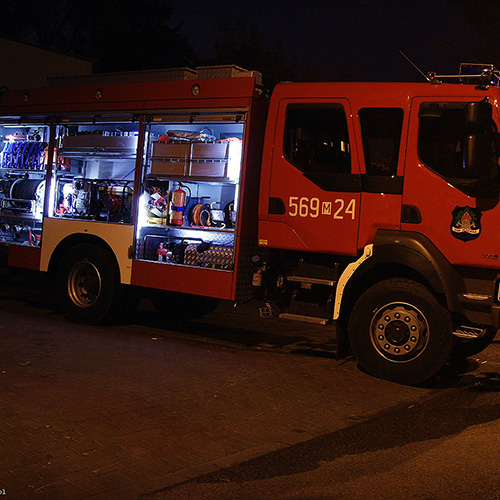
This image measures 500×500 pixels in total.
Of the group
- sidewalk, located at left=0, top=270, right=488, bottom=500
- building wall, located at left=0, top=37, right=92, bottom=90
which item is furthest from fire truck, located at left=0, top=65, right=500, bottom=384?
building wall, located at left=0, top=37, right=92, bottom=90

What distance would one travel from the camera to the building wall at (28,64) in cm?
1941

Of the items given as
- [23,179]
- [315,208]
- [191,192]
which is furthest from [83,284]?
[315,208]

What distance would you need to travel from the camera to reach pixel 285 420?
19.4 ft

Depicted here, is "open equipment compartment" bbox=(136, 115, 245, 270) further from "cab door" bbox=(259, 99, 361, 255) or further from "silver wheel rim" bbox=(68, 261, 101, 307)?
"silver wheel rim" bbox=(68, 261, 101, 307)

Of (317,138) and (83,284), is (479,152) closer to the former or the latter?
(317,138)

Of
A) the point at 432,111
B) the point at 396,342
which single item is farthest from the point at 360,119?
the point at 396,342

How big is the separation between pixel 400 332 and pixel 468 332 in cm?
68

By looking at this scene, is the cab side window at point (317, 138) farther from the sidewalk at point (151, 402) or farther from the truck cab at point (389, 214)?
the sidewalk at point (151, 402)

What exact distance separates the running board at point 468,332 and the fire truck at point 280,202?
0.08 feet

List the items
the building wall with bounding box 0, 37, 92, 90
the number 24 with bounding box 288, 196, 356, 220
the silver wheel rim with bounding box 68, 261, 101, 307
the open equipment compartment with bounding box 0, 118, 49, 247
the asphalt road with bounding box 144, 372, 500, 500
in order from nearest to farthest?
the asphalt road with bounding box 144, 372, 500, 500, the number 24 with bounding box 288, 196, 356, 220, the silver wheel rim with bounding box 68, 261, 101, 307, the open equipment compartment with bounding box 0, 118, 49, 247, the building wall with bounding box 0, 37, 92, 90

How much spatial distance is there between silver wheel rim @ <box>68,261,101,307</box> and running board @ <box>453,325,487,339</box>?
5104mm

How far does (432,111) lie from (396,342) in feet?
7.97

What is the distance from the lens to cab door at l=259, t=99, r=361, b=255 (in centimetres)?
771

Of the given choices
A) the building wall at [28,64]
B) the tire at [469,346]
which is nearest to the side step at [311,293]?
the tire at [469,346]
